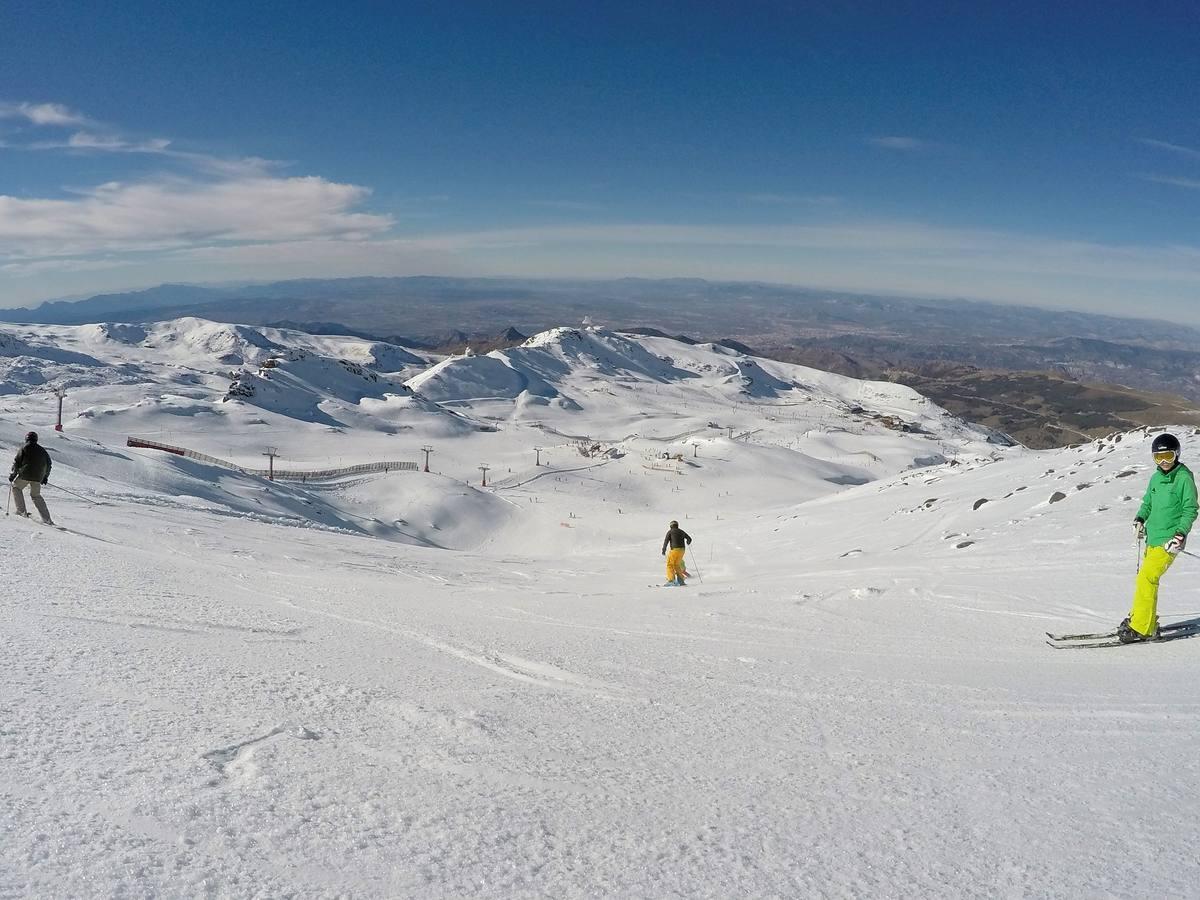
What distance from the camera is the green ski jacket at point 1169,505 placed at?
22.9 feet

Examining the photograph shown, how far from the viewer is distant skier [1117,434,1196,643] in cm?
697

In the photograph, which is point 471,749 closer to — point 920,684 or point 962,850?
point 962,850

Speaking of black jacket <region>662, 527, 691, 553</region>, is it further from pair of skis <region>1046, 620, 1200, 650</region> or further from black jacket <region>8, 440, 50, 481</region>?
black jacket <region>8, 440, 50, 481</region>

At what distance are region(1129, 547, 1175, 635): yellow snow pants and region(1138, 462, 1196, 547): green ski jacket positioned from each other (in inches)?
7.3

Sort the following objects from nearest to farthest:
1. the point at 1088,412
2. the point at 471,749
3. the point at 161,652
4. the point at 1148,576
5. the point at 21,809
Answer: the point at 21,809 → the point at 471,749 → the point at 161,652 → the point at 1148,576 → the point at 1088,412

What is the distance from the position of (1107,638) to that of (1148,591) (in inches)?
23.4

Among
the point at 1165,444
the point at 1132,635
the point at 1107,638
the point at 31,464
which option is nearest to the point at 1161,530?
the point at 1165,444

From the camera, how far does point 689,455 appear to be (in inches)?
2854

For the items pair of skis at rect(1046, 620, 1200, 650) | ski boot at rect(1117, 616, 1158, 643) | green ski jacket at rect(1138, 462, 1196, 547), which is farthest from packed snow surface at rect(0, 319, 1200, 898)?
green ski jacket at rect(1138, 462, 1196, 547)

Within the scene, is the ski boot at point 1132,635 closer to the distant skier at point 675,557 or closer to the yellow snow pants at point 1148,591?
the yellow snow pants at point 1148,591

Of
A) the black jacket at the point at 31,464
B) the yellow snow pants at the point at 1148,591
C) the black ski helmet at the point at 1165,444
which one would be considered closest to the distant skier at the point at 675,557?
the yellow snow pants at the point at 1148,591

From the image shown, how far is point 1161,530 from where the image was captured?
283 inches

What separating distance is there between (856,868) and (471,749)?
6.52ft

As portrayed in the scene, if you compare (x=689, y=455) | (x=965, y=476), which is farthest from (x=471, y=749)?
(x=689, y=455)
